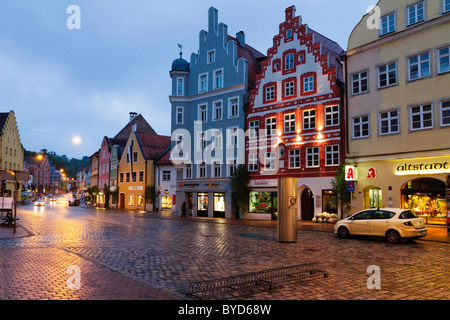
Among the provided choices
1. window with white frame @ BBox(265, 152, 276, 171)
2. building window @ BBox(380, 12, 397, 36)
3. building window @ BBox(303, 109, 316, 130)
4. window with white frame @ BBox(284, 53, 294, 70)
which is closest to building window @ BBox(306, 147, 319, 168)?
building window @ BBox(303, 109, 316, 130)

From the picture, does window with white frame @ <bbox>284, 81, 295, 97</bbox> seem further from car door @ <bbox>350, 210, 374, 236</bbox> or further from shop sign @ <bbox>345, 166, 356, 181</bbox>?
car door @ <bbox>350, 210, 374, 236</bbox>

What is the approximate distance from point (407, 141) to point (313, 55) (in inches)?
439

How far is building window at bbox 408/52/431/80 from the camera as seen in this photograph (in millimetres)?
24953

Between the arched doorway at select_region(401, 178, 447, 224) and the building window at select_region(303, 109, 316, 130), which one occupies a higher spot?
the building window at select_region(303, 109, 316, 130)

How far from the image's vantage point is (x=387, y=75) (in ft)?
88.9

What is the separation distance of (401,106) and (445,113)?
112 inches

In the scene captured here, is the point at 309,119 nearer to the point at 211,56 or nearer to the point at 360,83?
the point at 360,83

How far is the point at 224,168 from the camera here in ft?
128

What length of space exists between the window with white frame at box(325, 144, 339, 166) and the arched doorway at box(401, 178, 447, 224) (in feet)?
19.9

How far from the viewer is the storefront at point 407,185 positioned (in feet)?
79.2

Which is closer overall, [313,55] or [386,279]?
[386,279]
